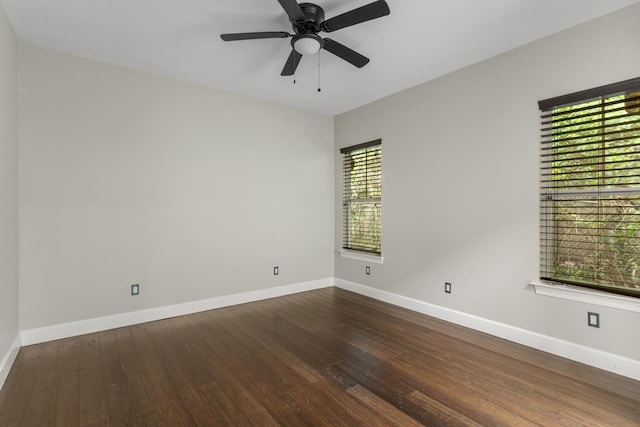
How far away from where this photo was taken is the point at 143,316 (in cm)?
335

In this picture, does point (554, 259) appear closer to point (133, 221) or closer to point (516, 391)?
point (516, 391)

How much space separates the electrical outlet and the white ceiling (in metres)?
2.31

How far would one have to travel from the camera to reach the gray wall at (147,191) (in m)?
2.89

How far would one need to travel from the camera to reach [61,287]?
295 centimetres

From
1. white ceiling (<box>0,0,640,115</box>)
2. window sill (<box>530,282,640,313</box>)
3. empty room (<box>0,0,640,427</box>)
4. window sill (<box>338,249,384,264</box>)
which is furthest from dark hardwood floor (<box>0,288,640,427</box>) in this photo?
white ceiling (<box>0,0,640,115</box>)

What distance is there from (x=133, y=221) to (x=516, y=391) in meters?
3.72

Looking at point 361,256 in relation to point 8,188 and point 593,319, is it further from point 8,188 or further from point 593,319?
point 8,188

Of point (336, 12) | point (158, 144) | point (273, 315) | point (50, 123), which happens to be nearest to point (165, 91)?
point (158, 144)

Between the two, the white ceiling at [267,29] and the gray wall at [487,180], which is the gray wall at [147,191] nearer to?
the white ceiling at [267,29]

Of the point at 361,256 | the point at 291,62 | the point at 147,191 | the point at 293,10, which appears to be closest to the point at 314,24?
the point at 293,10

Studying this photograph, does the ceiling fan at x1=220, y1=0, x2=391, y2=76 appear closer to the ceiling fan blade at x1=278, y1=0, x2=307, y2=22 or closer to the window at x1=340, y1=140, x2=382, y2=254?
the ceiling fan blade at x1=278, y1=0, x2=307, y2=22

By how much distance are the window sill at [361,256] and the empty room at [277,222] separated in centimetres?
4

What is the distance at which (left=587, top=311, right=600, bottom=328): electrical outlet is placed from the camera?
2.39m

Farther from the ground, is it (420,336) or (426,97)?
(426,97)
